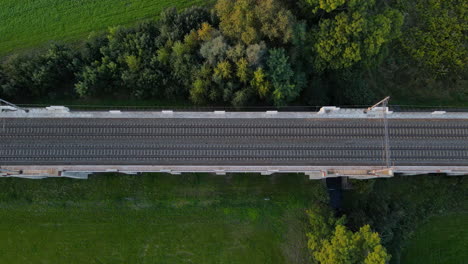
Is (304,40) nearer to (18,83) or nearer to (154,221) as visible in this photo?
(154,221)

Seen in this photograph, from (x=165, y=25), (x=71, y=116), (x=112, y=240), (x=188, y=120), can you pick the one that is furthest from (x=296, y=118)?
(x=112, y=240)

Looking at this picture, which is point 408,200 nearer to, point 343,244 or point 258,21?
point 343,244

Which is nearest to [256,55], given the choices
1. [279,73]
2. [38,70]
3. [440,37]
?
[279,73]

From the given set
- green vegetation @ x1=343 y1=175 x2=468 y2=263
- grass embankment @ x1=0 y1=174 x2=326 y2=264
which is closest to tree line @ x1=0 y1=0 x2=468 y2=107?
grass embankment @ x1=0 y1=174 x2=326 y2=264

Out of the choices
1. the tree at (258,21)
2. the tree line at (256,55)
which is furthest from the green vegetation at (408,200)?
the tree at (258,21)

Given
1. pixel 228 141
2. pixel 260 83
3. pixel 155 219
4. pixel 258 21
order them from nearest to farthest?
pixel 258 21
pixel 228 141
pixel 260 83
pixel 155 219

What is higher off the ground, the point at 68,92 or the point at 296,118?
the point at 68,92

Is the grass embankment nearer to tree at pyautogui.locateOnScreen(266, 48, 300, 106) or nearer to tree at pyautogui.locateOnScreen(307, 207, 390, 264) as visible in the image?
tree at pyautogui.locateOnScreen(307, 207, 390, 264)
